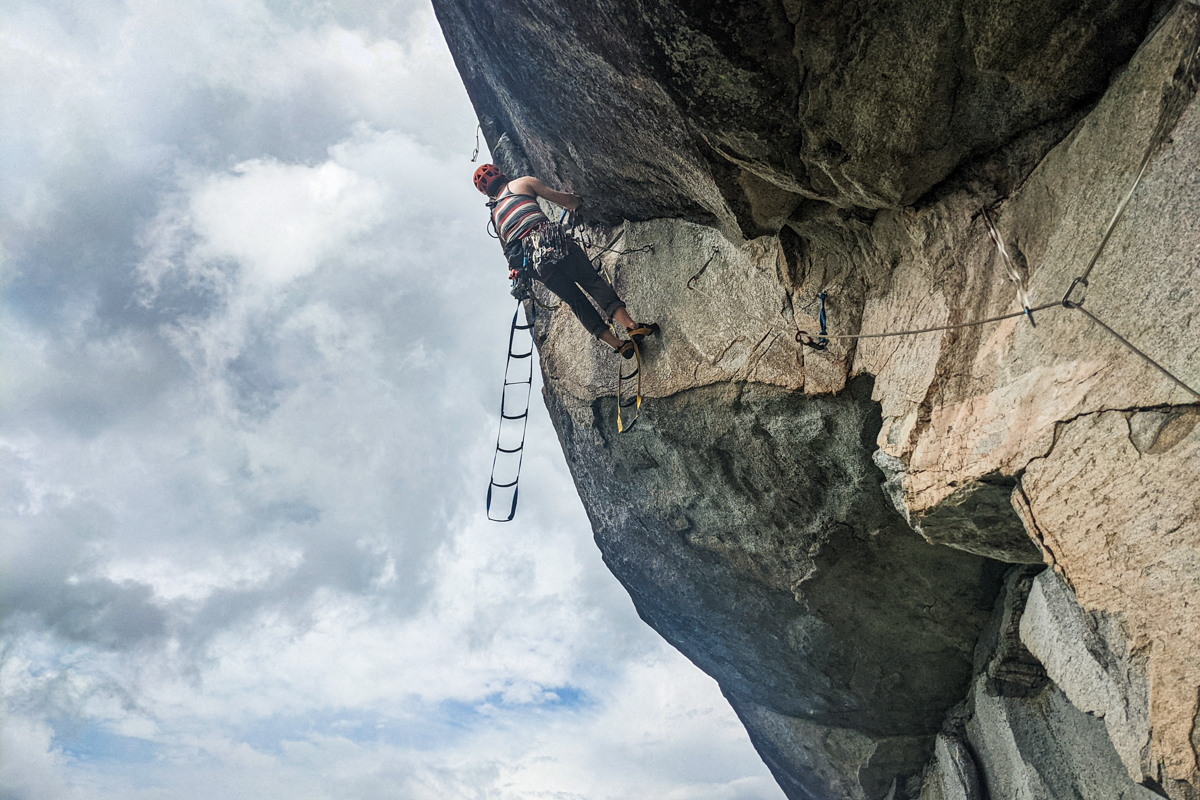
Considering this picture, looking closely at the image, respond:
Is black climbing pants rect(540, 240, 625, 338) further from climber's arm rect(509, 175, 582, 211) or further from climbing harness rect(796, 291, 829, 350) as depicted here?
climbing harness rect(796, 291, 829, 350)

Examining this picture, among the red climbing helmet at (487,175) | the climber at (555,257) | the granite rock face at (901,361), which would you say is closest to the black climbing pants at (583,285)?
the climber at (555,257)

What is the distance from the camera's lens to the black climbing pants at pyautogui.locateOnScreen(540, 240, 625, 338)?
591 centimetres

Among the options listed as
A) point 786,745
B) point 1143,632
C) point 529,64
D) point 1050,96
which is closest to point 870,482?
point 1143,632

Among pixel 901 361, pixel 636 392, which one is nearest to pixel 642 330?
pixel 636 392

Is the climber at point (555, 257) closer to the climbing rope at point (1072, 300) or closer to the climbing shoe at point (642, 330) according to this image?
the climbing shoe at point (642, 330)

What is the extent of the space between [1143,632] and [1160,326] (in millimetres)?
1052

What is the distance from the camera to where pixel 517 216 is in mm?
5887

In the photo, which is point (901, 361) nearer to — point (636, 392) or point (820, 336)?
point (820, 336)

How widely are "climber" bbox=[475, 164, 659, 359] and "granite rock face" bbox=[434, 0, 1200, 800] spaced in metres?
0.18

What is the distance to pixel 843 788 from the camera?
6.92 metres

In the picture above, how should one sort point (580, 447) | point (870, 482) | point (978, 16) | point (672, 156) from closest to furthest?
1. point (978, 16)
2. point (672, 156)
3. point (870, 482)
4. point (580, 447)

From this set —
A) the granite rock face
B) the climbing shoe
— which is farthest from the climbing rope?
the climbing shoe

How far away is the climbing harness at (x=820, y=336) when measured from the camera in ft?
14.5

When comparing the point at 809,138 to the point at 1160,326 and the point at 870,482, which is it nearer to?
the point at 1160,326
